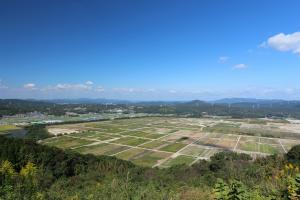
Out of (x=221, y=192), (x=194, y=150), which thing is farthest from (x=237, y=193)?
(x=194, y=150)

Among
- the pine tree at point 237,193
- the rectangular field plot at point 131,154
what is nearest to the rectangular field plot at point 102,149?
the rectangular field plot at point 131,154

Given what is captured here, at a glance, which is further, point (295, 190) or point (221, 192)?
point (221, 192)

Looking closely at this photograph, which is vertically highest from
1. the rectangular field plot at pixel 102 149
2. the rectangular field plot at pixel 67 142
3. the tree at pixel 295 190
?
the tree at pixel 295 190

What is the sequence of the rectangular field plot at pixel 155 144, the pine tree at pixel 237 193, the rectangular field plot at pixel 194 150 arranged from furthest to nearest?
the rectangular field plot at pixel 155 144 < the rectangular field plot at pixel 194 150 < the pine tree at pixel 237 193

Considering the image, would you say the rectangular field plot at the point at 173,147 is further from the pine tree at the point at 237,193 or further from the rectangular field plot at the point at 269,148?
the pine tree at the point at 237,193

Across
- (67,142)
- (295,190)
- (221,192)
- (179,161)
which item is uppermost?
(295,190)

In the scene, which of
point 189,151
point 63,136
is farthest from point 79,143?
point 189,151

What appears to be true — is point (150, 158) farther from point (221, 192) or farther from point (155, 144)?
point (221, 192)
